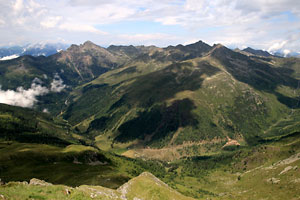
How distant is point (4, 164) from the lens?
7672 inches

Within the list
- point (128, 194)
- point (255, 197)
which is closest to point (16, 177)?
point (128, 194)

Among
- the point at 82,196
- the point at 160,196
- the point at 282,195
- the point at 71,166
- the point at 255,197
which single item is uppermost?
the point at 82,196

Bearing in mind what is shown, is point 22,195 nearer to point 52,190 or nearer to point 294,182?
point 52,190

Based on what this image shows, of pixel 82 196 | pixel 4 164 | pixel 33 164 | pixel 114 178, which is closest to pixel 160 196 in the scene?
pixel 82 196

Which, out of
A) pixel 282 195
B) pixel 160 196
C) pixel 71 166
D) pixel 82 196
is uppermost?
pixel 82 196

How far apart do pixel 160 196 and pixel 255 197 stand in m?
149

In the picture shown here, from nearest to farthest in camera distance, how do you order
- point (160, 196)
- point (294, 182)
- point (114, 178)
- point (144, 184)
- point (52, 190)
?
point (52, 190), point (160, 196), point (144, 184), point (114, 178), point (294, 182)

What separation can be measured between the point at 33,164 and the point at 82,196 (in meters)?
186

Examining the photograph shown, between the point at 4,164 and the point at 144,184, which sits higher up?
the point at 144,184

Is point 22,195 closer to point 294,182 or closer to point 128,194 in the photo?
point 128,194

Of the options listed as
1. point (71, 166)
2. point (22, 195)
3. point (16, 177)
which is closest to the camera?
point (22, 195)

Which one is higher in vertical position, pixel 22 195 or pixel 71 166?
pixel 22 195

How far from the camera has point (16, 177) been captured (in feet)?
557

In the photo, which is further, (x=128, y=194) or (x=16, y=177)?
(x=16, y=177)
